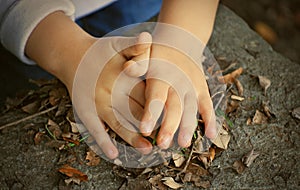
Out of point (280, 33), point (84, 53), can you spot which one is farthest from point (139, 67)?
point (280, 33)

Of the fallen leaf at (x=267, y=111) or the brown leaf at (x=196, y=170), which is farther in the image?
the fallen leaf at (x=267, y=111)

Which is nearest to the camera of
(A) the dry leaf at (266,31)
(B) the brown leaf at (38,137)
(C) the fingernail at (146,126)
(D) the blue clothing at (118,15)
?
(C) the fingernail at (146,126)

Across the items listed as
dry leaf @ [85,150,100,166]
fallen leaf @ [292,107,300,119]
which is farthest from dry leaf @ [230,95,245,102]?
dry leaf @ [85,150,100,166]

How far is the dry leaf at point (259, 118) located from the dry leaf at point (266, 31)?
1.12 metres

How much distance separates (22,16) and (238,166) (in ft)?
1.92

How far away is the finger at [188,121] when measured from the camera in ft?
3.22

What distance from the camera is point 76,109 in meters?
1.08

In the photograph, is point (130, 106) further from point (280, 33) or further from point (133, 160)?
point (280, 33)

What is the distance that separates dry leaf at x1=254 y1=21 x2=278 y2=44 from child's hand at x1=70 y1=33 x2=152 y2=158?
1.23 metres

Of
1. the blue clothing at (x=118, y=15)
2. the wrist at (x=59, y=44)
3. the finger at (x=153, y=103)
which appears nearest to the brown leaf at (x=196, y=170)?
the finger at (x=153, y=103)

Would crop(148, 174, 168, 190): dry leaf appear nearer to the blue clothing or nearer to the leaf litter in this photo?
the leaf litter

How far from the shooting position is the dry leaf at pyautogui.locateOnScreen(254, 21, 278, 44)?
2180mm

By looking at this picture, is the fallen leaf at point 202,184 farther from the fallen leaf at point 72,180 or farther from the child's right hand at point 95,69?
the fallen leaf at point 72,180

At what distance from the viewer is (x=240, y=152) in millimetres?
1045
